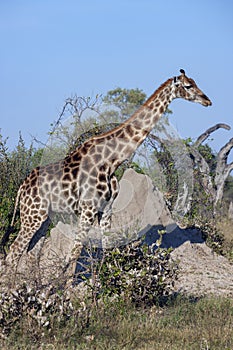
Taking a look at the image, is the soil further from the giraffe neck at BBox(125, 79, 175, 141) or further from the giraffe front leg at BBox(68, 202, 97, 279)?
the giraffe neck at BBox(125, 79, 175, 141)

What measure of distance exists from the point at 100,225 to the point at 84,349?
10.0 feet

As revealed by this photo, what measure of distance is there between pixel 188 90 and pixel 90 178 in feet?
5.32

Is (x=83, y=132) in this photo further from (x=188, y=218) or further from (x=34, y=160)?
(x=188, y=218)

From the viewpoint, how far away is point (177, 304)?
7.15 meters

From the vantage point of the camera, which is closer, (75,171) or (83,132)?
(75,171)

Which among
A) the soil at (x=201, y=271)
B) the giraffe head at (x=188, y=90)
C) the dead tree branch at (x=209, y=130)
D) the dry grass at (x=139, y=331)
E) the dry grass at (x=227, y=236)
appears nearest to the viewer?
the dry grass at (x=139, y=331)

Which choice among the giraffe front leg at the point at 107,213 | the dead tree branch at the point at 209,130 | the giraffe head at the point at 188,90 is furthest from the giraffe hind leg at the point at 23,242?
the dead tree branch at the point at 209,130

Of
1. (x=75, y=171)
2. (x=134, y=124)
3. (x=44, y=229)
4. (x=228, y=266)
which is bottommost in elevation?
(x=228, y=266)

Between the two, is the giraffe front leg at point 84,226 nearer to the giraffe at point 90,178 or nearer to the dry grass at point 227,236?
the giraffe at point 90,178

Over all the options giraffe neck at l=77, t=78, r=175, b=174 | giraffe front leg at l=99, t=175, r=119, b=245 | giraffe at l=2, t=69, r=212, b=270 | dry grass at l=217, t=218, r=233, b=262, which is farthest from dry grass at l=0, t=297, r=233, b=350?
dry grass at l=217, t=218, r=233, b=262

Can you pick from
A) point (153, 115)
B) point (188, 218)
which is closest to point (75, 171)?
point (153, 115)

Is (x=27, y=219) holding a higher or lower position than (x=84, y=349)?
higher

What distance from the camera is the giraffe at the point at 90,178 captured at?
811cm

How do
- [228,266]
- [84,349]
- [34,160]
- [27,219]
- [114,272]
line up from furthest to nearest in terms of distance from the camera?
[34,160] → [228,266] → [27,219] → [114,272] → [84,349]
